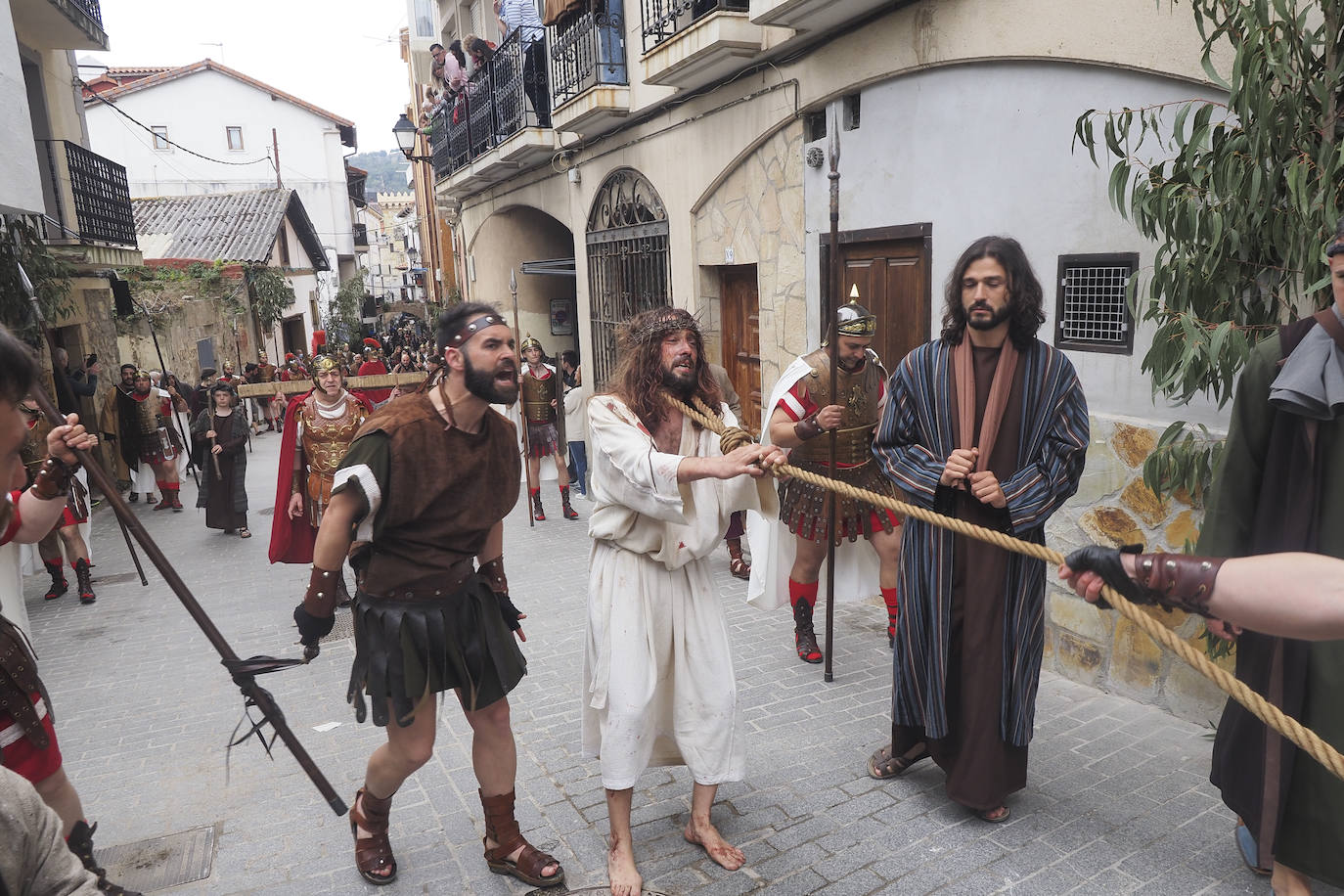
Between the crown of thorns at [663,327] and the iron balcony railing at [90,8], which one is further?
the iron balcony railing at [90,8]

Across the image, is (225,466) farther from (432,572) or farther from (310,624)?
(432,572)

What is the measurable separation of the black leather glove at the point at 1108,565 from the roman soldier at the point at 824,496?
8.53 ft

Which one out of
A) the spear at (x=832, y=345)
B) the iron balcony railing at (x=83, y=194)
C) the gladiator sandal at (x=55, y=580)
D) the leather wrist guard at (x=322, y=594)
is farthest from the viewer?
the iron balcony railing at (x=83, y=194)

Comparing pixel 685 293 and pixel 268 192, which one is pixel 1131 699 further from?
pixel 268 192

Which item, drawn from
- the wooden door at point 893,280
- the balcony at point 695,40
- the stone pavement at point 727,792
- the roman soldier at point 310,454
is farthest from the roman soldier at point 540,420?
the wooden door at point 893,280

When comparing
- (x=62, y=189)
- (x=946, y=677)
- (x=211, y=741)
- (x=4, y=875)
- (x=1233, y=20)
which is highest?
(x=62, y=189)

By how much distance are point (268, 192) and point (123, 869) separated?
27.6 m

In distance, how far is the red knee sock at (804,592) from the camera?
4941mm

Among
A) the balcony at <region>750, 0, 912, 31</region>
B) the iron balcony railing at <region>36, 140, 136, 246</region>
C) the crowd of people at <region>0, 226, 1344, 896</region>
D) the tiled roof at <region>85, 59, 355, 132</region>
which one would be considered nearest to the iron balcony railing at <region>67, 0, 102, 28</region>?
the iron balcony railing at <region>36, 140, 136, 246</region>

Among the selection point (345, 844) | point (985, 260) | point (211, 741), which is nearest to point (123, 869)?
point (345, 844)

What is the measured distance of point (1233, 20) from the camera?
3.02 meters

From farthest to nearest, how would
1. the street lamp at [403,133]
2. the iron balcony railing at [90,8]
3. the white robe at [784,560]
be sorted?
the street lamp at [403,133], the iron balcony railing at [90,8], the white robe at [784,560]

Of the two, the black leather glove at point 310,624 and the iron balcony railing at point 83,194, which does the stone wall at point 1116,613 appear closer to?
the black leather glove at point 310,624

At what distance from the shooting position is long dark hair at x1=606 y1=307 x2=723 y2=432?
3.10 metres
